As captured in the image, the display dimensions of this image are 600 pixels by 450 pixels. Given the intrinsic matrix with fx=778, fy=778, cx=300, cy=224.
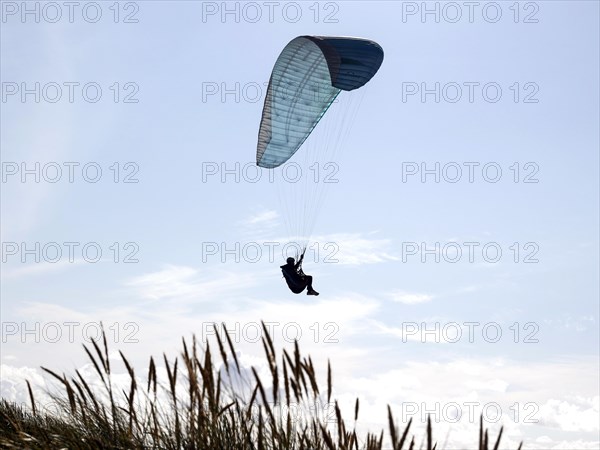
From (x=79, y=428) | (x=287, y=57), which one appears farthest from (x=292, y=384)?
(x=287, y=57)

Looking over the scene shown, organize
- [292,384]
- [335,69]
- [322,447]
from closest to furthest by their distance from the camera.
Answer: [292,384], [322,447], [335,69]

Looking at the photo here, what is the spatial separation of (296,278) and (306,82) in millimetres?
5343

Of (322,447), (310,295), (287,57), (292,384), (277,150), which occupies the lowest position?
(322,447)

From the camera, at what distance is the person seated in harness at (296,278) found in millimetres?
21484

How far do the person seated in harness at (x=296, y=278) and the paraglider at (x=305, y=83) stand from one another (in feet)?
0.11

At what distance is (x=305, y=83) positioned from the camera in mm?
20688

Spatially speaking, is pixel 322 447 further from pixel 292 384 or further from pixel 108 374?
pixel 108 374

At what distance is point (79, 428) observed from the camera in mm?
5184

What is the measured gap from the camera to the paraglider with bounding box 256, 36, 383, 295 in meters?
A: 19.0

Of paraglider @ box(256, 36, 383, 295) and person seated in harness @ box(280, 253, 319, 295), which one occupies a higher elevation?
paraglider @ box(256, 36, 383, 295)

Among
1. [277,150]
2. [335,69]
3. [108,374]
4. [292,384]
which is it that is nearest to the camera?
[292,384]

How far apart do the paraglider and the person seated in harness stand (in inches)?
1.3

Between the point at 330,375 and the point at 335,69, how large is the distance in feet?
51.3

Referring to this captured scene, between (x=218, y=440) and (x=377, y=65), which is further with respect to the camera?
(x=377, y=65)
